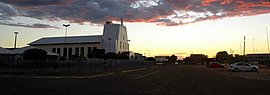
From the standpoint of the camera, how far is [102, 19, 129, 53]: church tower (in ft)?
426

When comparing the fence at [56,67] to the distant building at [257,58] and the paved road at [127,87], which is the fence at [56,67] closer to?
the paved road at [127,87]

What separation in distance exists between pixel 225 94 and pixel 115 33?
116 meters

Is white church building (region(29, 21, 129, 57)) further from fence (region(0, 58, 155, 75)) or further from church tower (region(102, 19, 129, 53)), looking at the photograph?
fence (region(0, 58, 155, 75))

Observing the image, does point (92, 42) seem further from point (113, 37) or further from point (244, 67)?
point (244, 67)

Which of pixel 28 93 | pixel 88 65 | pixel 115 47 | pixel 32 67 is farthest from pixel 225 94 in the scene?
pixel 115 47

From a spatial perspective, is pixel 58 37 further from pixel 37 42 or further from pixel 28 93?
pixel 28 93

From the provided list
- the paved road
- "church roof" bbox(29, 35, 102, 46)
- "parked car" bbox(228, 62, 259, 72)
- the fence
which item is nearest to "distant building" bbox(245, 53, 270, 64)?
"church roof" bbox(29, 35, 102, 46)

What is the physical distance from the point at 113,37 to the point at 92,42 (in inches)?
482

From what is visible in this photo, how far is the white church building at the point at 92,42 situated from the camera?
130750 mm

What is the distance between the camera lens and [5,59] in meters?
42.6

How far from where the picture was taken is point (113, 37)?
130875 mm

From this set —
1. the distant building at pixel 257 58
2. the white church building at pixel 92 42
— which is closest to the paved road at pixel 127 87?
the white church building at pixel 92 42

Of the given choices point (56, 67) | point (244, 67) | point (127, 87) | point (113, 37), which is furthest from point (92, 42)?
point (127, 87)

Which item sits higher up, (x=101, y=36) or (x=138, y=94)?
(x=101, y=36)
